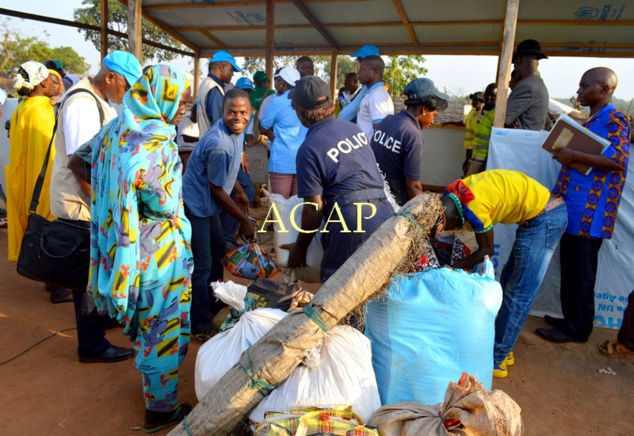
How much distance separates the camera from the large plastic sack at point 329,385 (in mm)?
1779

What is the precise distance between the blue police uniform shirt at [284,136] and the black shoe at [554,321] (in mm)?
2854

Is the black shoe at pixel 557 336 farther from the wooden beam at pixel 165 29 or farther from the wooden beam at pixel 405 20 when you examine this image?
the wooden beam at pixel 165 29

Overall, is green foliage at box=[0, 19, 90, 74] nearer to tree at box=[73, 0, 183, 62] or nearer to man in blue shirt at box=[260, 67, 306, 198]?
tree at box=[73, 0, 183, 62]

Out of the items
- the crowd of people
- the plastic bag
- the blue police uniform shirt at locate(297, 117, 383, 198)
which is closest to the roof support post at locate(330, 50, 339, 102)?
the crowd of people

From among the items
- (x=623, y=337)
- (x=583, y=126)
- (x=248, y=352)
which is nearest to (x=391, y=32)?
(x=583, y=126)

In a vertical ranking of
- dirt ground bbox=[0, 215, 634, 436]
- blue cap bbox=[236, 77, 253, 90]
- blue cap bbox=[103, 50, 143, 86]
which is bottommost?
dirt ground bbox=[0, 215, 634, 436]

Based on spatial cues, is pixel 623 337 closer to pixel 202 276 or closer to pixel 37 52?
pixel 202 276

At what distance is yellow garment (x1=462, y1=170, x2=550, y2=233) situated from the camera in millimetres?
2621

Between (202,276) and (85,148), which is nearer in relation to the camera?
(85,148)

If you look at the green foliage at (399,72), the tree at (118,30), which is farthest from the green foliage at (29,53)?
the green foliage at (399,72)

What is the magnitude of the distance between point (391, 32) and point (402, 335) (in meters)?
→ 7.22

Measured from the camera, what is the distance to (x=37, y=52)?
29.0m

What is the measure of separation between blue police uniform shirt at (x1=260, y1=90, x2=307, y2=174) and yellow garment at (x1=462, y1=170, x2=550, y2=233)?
263 centimetres

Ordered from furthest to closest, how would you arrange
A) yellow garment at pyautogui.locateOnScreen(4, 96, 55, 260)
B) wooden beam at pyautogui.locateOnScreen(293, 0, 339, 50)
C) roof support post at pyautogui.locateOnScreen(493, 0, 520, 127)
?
wooden beam at pyautogui.locateOnScreen(293, 0, 339, 50)
roof support post at pyautogui.locateOnScreen(493, 0, 520, 127)
yellow garment at pyautogui.locateOnScreen(4, 96, 55, 260)
